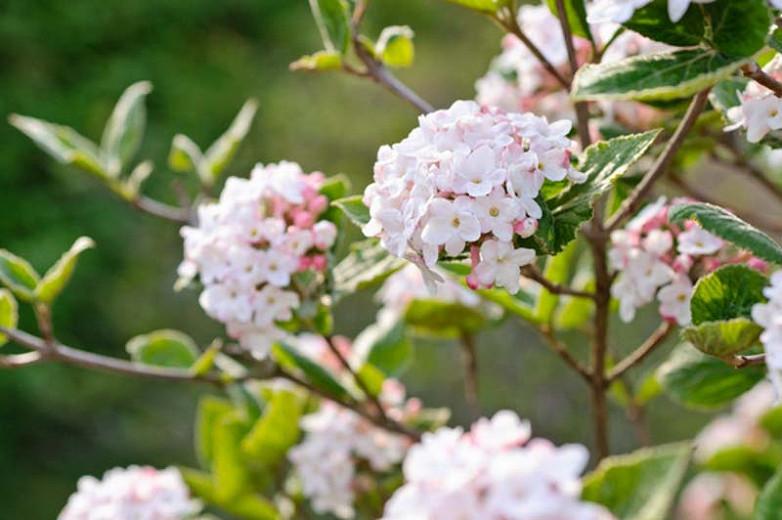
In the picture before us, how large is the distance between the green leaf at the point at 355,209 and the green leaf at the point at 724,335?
180 millimetres

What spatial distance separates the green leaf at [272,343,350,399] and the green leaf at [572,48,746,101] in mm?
365

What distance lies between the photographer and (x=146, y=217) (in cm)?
389

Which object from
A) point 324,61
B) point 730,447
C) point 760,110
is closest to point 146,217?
point 730,447

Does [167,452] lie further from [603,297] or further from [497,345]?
[603,297]

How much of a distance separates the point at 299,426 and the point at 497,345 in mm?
2993

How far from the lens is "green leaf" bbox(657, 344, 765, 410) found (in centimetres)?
70

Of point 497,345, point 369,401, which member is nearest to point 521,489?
point 369,401

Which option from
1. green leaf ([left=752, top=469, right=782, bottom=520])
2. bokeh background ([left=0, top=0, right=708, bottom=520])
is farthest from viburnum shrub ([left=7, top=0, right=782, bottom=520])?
bokeh background ([left=0, top=0, right=708, bottom=520])

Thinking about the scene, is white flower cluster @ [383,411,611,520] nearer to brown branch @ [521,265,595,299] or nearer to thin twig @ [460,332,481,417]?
brown branch @ [521,265,595,299]

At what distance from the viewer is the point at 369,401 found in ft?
2.70

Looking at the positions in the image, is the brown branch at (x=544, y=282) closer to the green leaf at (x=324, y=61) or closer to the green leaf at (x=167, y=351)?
the green leaf at (x=324, y=61)

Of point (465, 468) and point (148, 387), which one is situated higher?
point (465, 468)

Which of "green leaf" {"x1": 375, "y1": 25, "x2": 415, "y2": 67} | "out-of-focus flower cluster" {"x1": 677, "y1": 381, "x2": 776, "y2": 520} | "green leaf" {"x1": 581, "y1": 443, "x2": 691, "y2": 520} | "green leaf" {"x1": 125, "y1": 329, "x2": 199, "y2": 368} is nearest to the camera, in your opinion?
"green leaf" {"x1": 581, "y1": 443, "x2": 691, "y2": 520}

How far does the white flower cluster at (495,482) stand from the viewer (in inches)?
16.2
